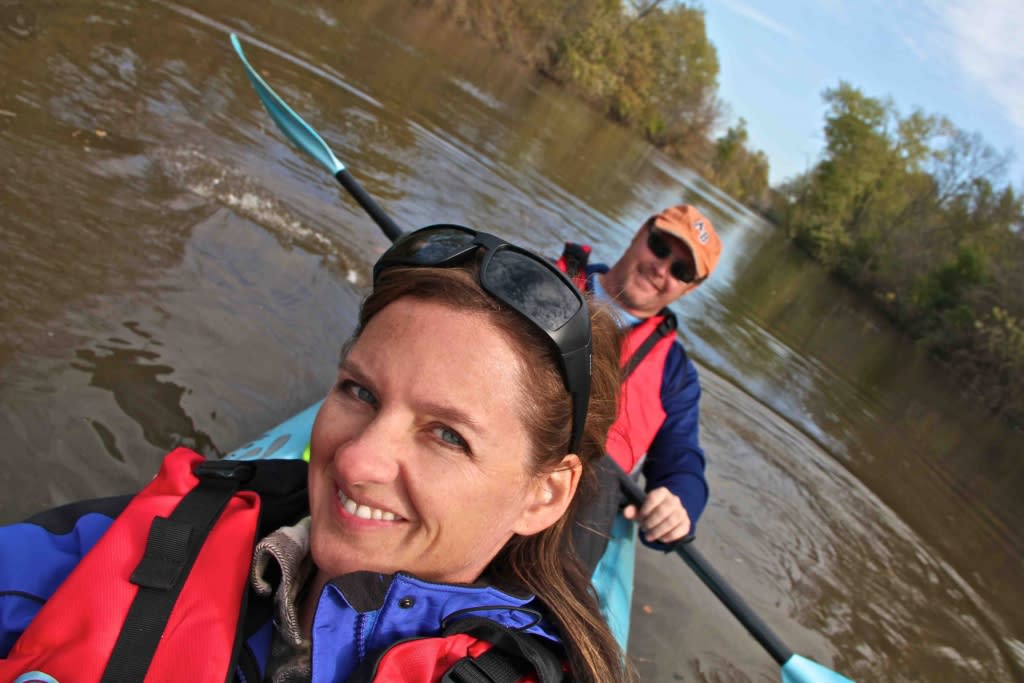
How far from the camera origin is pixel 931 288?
24.3 m

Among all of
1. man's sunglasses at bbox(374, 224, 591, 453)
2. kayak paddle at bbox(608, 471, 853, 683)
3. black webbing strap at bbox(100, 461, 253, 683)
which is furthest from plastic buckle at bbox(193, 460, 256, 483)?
kayak paddle at bbox(608, 471, 853, 683)

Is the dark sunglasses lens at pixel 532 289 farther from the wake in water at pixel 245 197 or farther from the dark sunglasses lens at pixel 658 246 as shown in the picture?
the wake in water at pixel 245 197

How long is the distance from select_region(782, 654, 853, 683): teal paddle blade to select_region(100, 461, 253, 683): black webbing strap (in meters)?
2.41

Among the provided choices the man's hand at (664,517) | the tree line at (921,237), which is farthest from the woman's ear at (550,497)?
the tree line at (921,237)

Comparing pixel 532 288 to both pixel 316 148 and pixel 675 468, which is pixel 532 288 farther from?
pixel 316 148

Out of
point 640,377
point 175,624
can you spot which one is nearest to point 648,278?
point 640,377

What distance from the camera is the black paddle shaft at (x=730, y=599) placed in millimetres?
2740

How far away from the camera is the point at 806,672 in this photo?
268 cm

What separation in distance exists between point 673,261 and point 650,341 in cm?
43

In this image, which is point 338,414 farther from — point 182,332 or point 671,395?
point 182,332

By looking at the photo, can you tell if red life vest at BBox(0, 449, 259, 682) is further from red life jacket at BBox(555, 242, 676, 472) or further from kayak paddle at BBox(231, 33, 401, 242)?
kayak paddle at BBox(231, 33, 401, 242)

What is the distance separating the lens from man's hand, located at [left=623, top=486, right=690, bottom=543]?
274 cm

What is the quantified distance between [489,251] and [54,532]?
104cm

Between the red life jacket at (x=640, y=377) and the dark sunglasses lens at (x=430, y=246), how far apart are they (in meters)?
1.75
